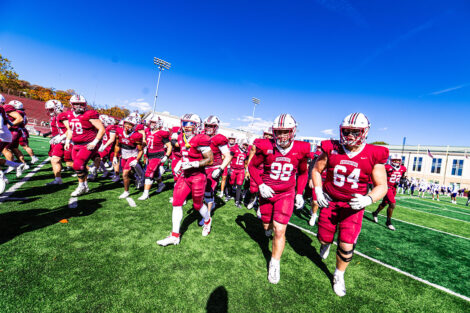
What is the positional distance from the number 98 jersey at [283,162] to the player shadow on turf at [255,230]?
1.66 meters

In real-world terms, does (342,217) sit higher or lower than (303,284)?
higher

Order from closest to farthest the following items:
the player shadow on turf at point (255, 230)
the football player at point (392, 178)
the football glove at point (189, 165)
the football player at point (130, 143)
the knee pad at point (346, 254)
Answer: the knee pad at point (346, 254) < the football glove at point (189, 165) < the player shadow on turf at point (255, 230) < the football player at point (130, 143) < the football player at point (392, 178)

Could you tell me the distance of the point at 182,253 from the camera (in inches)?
156

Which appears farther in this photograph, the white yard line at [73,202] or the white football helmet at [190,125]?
the white yard line at [73,202]

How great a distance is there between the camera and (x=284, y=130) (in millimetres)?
3547

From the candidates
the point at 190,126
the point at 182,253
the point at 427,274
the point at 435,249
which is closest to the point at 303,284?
the point at 182,253

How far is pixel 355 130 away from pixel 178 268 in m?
3.58

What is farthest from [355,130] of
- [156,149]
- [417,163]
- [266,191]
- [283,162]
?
[417,163]

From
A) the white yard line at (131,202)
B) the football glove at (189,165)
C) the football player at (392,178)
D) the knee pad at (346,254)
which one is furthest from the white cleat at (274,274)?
the football player at (392,178)

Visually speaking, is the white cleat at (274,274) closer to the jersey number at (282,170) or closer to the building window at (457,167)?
the jersey number at (282,170)

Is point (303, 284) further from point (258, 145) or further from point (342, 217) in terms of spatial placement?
point (258, 145)

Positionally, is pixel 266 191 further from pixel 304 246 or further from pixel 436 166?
pixel 436 166

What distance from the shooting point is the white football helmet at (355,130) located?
3.17 metres

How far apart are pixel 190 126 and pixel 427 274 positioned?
5.91 m
